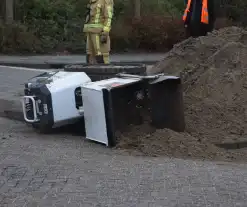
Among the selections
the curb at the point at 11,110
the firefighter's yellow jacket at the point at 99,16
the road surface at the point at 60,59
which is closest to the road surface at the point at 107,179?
the curb at the point at 11,110

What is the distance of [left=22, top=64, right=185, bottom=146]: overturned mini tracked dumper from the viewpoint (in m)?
7.20

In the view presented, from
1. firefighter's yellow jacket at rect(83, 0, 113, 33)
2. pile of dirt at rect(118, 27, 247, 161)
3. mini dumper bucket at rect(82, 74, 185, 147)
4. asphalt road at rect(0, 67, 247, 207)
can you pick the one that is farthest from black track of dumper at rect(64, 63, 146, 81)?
firefighter's yellow jacket at rect(83, 0, 113, 33)

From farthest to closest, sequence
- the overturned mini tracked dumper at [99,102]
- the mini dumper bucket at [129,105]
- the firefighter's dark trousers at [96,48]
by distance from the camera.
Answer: the firefighter's dark trousers at [96,48]
the overturned mini tracked dumper at [99,102]
the mini dumper bucket at [129,105]

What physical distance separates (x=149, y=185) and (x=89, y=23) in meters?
6.31

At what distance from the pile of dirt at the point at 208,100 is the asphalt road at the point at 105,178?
35cm

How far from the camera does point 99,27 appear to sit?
1134cm

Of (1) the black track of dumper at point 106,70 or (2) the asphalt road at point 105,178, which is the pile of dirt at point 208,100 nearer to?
(2) the asphalt road at point 105,178

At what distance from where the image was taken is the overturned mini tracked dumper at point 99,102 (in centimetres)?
720

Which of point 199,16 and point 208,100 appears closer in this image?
point 208,100

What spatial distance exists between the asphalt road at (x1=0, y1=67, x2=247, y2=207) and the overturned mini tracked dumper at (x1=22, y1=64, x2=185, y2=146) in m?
0.29

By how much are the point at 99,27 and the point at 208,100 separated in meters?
3.97

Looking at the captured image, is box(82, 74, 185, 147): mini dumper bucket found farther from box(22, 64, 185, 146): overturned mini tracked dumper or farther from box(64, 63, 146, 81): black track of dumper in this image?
box(64, 63, 146, 81): black track of dumper

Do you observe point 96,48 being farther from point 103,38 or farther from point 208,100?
point 208,100

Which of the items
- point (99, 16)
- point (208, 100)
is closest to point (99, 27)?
point (99, 16)
